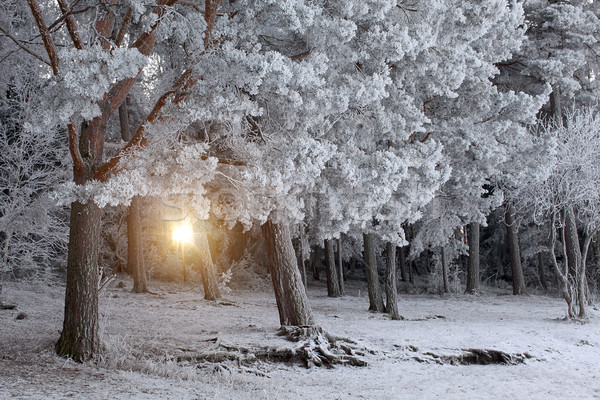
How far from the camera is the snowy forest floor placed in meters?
7.03

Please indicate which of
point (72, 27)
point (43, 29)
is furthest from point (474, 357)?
point (43, 29)

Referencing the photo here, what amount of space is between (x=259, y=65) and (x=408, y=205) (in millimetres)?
6661

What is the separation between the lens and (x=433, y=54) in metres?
10.4

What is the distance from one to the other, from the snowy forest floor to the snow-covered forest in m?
0.06

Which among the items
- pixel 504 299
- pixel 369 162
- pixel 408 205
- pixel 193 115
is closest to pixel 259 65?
pixel 193 115

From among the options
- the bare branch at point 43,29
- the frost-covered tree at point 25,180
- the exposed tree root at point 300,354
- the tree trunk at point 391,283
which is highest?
the bare branch at point 43,29

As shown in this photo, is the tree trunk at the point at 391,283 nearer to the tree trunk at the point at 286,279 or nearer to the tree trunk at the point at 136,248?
the tree trunk at the point at 286,279

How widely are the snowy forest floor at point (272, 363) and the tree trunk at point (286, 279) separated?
25.9 inches

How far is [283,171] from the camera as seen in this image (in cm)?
863

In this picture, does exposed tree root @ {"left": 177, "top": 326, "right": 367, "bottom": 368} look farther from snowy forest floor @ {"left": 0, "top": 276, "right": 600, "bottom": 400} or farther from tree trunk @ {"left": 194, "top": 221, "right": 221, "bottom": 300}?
tree trunk @ {"left": 194, "top": 221, "right": 221, "bottom": 300}

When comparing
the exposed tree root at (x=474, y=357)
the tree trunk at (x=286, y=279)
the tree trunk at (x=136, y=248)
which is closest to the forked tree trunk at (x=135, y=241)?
the tree trunk at (x=136, y=248)

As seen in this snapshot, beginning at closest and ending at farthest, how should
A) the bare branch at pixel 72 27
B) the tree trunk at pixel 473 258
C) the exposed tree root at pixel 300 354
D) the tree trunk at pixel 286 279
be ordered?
1. the bare branch at pixel 72 27
2. the exposed tree root at pixel 300 354
3. the tree trunk at pixel 286 279
4. the tree trunk at pixel 473 258

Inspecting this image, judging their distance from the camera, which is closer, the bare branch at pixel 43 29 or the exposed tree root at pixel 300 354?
the bare branch at pixel 43 29

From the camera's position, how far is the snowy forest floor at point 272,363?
7.03 m
